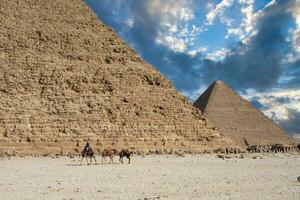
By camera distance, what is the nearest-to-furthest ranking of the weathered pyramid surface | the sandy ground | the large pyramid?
1. the sandy ground
2. the large pyramid
3. the weathered pyramid surface

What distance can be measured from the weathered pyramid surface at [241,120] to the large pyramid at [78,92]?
68.8 feet

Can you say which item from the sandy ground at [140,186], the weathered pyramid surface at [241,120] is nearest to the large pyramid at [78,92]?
the sandy ground at [140,186]

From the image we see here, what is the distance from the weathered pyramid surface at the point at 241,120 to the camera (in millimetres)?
56344

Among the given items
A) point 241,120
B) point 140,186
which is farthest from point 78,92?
point 241,120

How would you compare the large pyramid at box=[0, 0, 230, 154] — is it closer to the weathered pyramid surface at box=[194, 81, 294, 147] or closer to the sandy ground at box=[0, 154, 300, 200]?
the sandy ground at box=[0, 154, 300, 200]

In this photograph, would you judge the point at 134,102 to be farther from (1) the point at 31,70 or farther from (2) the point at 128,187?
(2) the point at 128,187

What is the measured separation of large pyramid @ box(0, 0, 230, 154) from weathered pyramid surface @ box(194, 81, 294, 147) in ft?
68.8

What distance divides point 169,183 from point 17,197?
12.5 ft

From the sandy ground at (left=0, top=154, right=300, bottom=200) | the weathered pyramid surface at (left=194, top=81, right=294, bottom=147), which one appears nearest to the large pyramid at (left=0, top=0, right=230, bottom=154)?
the sandy ground at (left=0, top=154, right=300, bottom=200)

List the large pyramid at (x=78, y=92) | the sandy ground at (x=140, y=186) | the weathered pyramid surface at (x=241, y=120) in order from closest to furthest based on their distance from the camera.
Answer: the sandy ground at (x=140, y=186), the large pyramid at (x=78, y=92), the weathered pyramid surface at (x=241, y=120)

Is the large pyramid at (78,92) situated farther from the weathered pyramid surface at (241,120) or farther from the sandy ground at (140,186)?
the weathered pyramid surface at (241,120)

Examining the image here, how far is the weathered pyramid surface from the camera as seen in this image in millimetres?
56344

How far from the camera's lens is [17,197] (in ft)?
34.6

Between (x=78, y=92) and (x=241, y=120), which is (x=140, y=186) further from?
(x=241, y=120)
